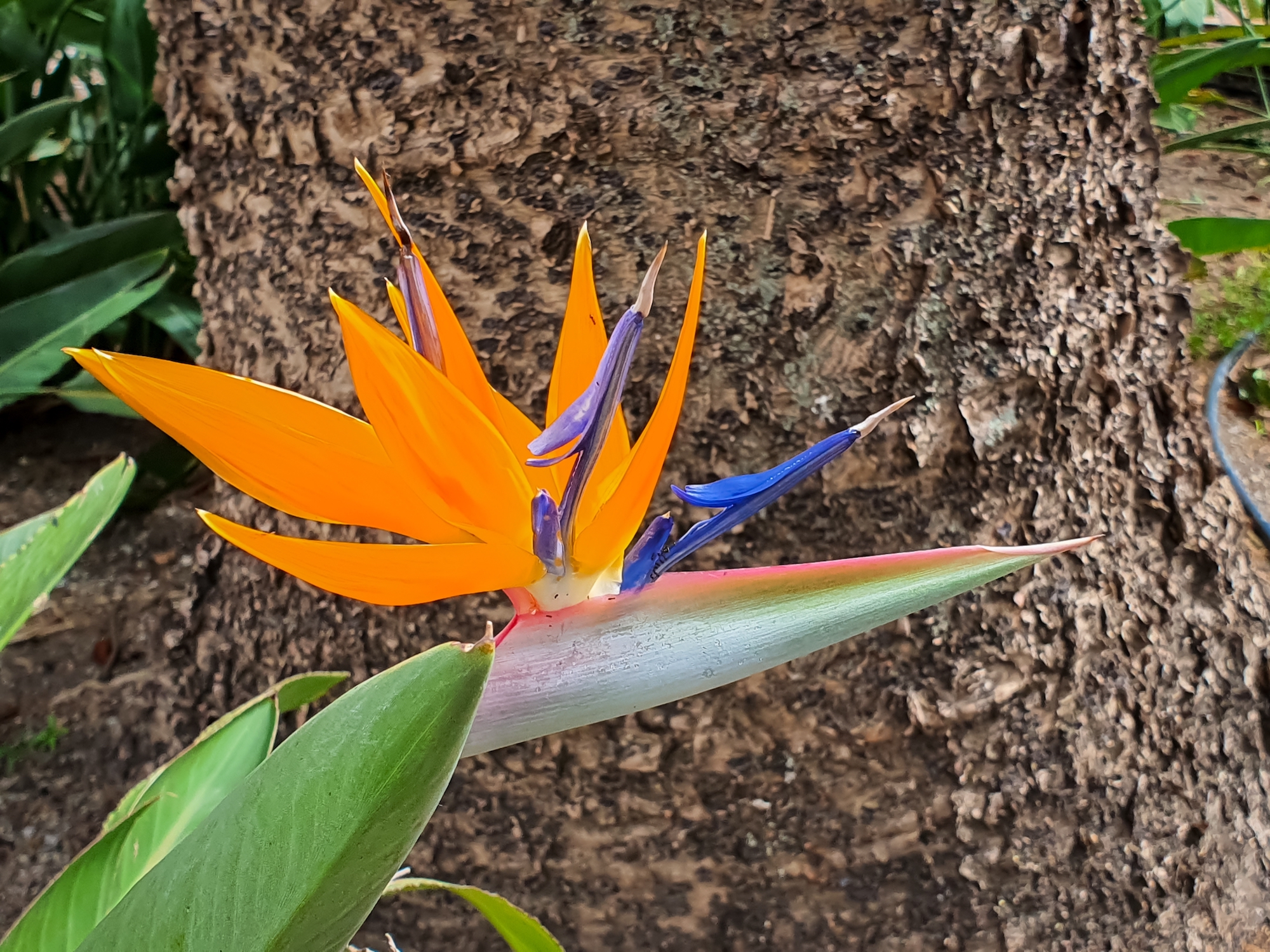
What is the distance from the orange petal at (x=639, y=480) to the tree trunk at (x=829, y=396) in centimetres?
27

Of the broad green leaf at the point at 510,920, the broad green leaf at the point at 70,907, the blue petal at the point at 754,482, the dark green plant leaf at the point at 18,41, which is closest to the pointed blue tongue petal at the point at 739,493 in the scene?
the blue petal at the point at 754,482

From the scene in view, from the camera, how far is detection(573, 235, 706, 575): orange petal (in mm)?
301

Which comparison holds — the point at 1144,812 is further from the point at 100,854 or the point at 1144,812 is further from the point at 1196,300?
the point at 1196,300

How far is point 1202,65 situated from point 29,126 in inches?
57.5

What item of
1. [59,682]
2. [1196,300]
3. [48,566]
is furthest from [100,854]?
[1196,300]

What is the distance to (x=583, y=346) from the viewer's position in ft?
1.12

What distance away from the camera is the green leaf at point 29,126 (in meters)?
0.92

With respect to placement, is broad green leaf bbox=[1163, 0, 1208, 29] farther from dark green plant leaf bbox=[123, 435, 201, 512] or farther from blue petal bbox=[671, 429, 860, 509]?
dark green plant leaf bbox=[123, 435, 201, 512]

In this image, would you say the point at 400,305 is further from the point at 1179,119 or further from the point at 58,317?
the point at 1179,119

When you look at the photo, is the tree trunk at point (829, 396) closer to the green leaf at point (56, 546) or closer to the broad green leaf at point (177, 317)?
the green leaf at point (56, 546)

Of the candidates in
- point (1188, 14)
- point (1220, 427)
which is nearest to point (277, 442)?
point (1220, 427)

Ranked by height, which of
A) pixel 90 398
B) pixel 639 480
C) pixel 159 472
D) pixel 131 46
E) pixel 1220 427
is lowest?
pixel 1220 427

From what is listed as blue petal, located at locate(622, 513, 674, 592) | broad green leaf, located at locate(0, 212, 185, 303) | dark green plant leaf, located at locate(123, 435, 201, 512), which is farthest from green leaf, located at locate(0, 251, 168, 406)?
blue petal, located at locate(622, 513, 674, 592)

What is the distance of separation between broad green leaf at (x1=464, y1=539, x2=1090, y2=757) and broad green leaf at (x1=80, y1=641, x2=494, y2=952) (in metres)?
0.06
